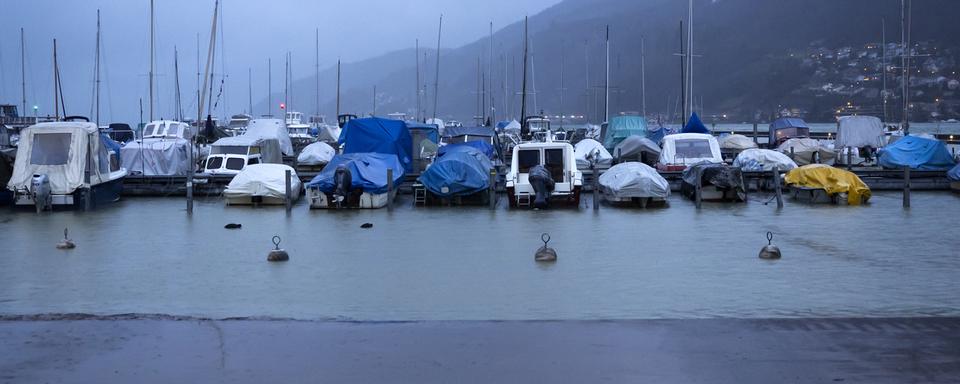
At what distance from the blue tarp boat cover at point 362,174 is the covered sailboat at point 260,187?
3.46 feet

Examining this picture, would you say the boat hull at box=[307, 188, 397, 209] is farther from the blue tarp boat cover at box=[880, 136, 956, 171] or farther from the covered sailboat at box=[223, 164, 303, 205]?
the blue tarp boat cover at box=[880, 136, 956, 171]

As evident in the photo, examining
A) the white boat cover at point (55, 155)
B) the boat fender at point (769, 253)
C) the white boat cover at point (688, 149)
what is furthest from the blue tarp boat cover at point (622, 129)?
the boat fender at point (769, 253)

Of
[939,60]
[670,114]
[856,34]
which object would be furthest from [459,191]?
[856,34]

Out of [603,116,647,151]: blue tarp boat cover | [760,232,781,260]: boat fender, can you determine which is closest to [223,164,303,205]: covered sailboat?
[760,232,781,260]: boat fender

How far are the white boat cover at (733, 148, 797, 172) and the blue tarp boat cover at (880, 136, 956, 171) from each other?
6.01m

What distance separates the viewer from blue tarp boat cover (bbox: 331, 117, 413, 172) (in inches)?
1508

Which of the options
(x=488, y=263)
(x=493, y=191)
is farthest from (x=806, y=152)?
(x=488, y=263)

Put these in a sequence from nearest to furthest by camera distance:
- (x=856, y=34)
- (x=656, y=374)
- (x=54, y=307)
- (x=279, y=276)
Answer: (x=656, y=374)
(x=54, y=307)
(x=279, y=276)
(x=856, y=34)

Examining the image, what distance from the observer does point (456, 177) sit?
108ft

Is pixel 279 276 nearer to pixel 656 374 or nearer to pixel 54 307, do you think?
pixel 54 307

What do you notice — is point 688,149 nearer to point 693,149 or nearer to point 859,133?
point 693,149

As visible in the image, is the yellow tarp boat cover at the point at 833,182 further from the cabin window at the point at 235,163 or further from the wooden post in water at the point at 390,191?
the cabin window at the point at 235,163

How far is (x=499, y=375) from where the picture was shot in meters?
10.2

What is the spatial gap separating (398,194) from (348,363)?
1036 inches
